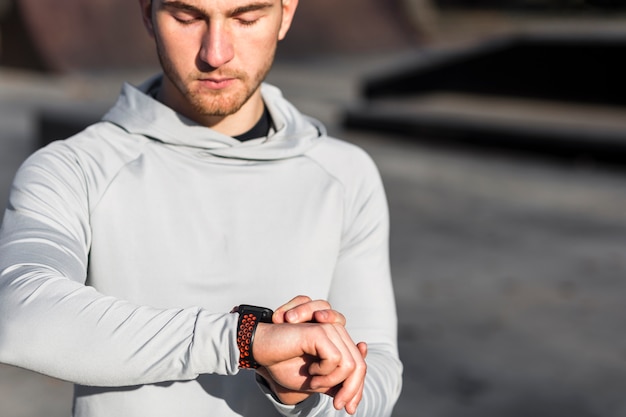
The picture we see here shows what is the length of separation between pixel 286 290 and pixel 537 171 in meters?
7.06

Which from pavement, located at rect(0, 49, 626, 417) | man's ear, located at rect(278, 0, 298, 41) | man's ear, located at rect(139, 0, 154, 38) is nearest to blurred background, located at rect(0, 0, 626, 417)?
pavement, located at rect(0, 49, 626, 417)

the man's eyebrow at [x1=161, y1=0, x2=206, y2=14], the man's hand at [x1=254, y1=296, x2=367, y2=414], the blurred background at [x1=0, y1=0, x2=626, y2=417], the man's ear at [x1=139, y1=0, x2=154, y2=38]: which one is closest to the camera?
the man's hand at [x1=254, y1=296, x2=367, y2=414]

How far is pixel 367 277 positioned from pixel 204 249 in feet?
1.22

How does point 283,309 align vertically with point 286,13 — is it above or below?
below

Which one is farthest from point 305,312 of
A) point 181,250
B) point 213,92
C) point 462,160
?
point 462,160

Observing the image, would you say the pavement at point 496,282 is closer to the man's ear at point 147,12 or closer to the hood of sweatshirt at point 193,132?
the hood of sweatshirt at point 193,132

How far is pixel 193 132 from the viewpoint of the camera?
2.03m

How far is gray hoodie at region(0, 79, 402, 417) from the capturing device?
62.7 inches

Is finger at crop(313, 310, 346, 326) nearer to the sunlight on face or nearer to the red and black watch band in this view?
the red and black watch band

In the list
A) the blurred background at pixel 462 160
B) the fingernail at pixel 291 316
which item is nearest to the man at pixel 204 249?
the fingernail at pixel 291 316

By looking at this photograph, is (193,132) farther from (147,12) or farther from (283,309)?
(283,309)

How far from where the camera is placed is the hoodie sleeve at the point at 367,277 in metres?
1.93

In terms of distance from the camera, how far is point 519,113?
Result: 11875 mm

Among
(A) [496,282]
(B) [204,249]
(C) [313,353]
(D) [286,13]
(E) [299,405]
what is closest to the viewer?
(C) [313,353]
